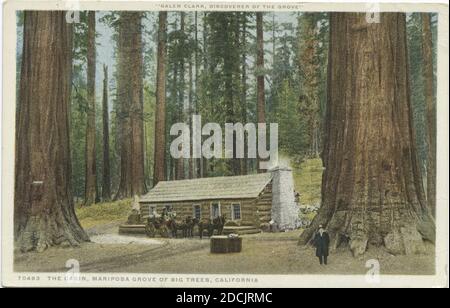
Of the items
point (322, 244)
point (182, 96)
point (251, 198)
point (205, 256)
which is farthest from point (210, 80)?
point (322, 244)

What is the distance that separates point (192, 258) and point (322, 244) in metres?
1.36

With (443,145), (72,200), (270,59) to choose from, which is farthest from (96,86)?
(443,145)

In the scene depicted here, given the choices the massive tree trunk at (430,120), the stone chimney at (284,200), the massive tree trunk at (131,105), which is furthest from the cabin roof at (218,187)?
the massive tree trunk at (430,120)

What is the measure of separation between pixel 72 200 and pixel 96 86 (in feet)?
4.06

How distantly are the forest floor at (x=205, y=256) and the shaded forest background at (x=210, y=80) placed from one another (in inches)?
16.3

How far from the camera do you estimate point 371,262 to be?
599cm

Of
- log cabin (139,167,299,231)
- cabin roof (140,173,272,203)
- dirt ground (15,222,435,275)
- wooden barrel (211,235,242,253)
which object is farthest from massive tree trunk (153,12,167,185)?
wooden barrel (211,235,242,253)

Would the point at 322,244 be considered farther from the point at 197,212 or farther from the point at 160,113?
the point at 160,113

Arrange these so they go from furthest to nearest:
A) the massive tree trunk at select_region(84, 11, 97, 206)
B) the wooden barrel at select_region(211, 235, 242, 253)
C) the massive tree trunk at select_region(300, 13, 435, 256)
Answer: the massive tree trunk at select_region(84, 11, 97, 206) → the wooden barrel at select_region(211, 235, 242, 253) → the massive tree trunk at select_region(300, 13, 435, 256)

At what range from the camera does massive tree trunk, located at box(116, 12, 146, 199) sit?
245 inches

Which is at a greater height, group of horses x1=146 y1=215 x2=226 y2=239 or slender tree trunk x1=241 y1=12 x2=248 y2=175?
slender tree trunk x1=241 y1=12 x2=248 y2=175

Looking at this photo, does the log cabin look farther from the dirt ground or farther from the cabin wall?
the dirt ground

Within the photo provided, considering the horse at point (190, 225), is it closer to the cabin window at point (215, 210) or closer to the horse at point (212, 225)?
the horse at point (212, 225)

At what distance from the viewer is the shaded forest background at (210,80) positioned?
611cm
